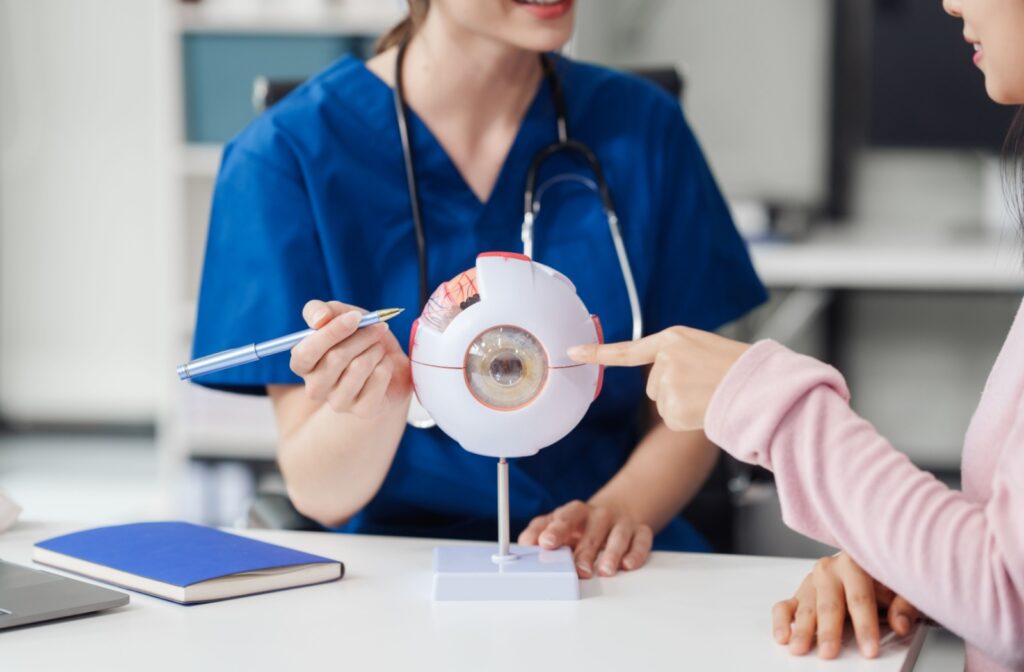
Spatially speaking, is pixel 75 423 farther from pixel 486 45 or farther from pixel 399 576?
pixel 399 576

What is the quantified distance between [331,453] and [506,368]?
314mm

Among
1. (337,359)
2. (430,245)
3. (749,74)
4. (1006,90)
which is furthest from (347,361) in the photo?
(749,74)

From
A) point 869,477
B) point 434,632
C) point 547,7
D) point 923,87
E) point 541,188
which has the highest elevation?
point 923,87

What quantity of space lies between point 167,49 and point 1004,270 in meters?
1.63

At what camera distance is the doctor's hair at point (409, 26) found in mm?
1373

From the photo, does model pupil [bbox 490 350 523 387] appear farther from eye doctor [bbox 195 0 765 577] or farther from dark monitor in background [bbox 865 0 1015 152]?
dark monitor in background [bbox 865 0 1015 152]

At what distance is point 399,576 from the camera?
3.15 ft

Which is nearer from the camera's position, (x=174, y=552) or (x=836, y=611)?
(x=836, y=611)

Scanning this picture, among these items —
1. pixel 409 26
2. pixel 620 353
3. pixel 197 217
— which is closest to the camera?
pixel 620 353

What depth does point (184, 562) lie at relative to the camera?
3.07ft

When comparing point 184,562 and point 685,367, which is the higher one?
point 685,367

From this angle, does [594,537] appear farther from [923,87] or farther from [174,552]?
[923,87]

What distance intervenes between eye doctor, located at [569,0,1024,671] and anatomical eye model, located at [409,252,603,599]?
6cm

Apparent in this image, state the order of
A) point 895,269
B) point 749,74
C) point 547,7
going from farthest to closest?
point 749,74
point 895,269
point 547,7
